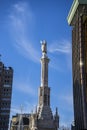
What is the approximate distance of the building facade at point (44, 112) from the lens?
124 metres

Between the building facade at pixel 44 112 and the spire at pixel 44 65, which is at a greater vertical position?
the spire at pixel 44 65

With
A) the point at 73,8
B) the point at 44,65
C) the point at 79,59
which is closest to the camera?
the point at 79,59

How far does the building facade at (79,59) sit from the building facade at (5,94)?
42315mm

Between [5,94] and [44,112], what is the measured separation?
43442 mm

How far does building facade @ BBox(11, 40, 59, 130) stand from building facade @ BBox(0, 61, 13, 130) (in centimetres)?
2918

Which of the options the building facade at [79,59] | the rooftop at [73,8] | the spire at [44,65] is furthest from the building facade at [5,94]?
the rooftop at [73,8]

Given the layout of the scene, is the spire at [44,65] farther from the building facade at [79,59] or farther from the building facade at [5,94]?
the building facade at [5,94]

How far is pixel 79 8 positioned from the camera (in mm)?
142875

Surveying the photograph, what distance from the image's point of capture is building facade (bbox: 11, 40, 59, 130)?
12425 cm

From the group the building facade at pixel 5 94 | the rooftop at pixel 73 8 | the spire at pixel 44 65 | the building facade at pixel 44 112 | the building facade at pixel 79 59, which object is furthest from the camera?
the building facade at pixel 5 94

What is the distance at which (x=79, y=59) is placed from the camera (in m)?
131

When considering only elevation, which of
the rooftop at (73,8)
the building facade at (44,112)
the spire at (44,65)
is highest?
the rooftop at (73,8)

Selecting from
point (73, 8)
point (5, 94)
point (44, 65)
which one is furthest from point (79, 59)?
point (5, 94)

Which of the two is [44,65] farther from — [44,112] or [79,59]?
[44,112]
